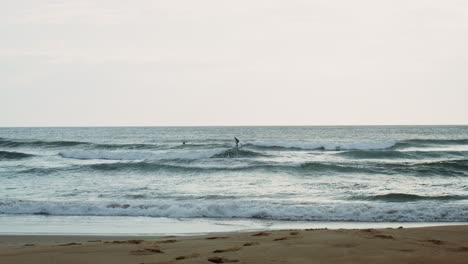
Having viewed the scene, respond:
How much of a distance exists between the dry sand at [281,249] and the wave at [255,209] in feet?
11.9

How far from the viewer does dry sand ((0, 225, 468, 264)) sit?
17.7ft

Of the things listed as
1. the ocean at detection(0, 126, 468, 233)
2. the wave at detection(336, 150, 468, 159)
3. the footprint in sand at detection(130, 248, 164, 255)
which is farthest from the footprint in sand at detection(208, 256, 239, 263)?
the wave at detection(336, 150, 468, 159)

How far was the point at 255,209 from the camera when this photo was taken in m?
11.7

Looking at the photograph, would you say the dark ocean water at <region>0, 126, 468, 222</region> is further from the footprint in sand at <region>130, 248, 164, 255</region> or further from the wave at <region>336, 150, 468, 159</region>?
the footprint in sand at <region>130, 248, 164, 255</region>

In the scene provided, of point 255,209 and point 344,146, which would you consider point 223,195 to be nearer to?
point 255,209

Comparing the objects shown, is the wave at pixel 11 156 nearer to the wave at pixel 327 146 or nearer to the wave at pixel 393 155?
the wave at pixel 327 146

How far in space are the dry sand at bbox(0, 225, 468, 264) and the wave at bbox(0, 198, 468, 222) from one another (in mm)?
3616

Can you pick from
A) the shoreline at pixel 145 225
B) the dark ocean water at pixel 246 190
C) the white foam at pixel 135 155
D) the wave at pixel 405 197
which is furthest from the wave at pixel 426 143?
the shoreline at pixel 145 225

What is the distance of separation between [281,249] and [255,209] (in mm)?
5761

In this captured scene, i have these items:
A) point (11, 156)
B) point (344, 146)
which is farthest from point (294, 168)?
point (11, 156)

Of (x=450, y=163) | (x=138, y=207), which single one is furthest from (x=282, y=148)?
(x=138, y=207)

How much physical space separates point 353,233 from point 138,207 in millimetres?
6526

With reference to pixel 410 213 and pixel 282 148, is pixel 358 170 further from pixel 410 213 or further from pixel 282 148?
pixel 282 148

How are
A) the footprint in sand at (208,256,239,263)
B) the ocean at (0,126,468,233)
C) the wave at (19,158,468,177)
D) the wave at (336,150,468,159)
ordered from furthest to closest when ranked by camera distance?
the wave at (336,150,468,159)
the wave at (19,158,468,177)
the ocean at (0,126,468,233)
the footprint in sand at (208,256,239,263)
